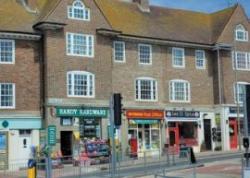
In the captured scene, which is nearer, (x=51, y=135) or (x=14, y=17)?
(x=51, y=135)

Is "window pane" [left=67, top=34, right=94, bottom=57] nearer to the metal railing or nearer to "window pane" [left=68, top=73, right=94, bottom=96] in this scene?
"window pane" [left=68, top=73, right=94, bottom=96]

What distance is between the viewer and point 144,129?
45719 mm

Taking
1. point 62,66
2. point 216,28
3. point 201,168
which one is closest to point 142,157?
point 201,168

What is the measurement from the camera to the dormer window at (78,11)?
41438 millimetres

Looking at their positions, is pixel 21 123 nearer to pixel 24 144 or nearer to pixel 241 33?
pixel 24 144

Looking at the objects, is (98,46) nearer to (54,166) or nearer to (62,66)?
(62,66)

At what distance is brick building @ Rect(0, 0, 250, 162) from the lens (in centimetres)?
4047

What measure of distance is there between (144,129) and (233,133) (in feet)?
32.9

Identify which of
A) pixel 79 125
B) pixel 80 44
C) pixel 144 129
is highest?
pixel 80 44

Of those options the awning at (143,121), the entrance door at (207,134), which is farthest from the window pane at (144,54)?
the entrance door at (207,134)

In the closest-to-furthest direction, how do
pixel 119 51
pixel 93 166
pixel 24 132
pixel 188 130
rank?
pixel 93 166 → pixel 24 132 → pixel 119 51 → pixel 188 130

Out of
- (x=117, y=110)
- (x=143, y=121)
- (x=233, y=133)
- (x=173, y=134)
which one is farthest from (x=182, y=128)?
(x=117, y=110)

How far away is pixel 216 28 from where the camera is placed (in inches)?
2074

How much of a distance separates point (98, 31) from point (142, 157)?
13669mm
